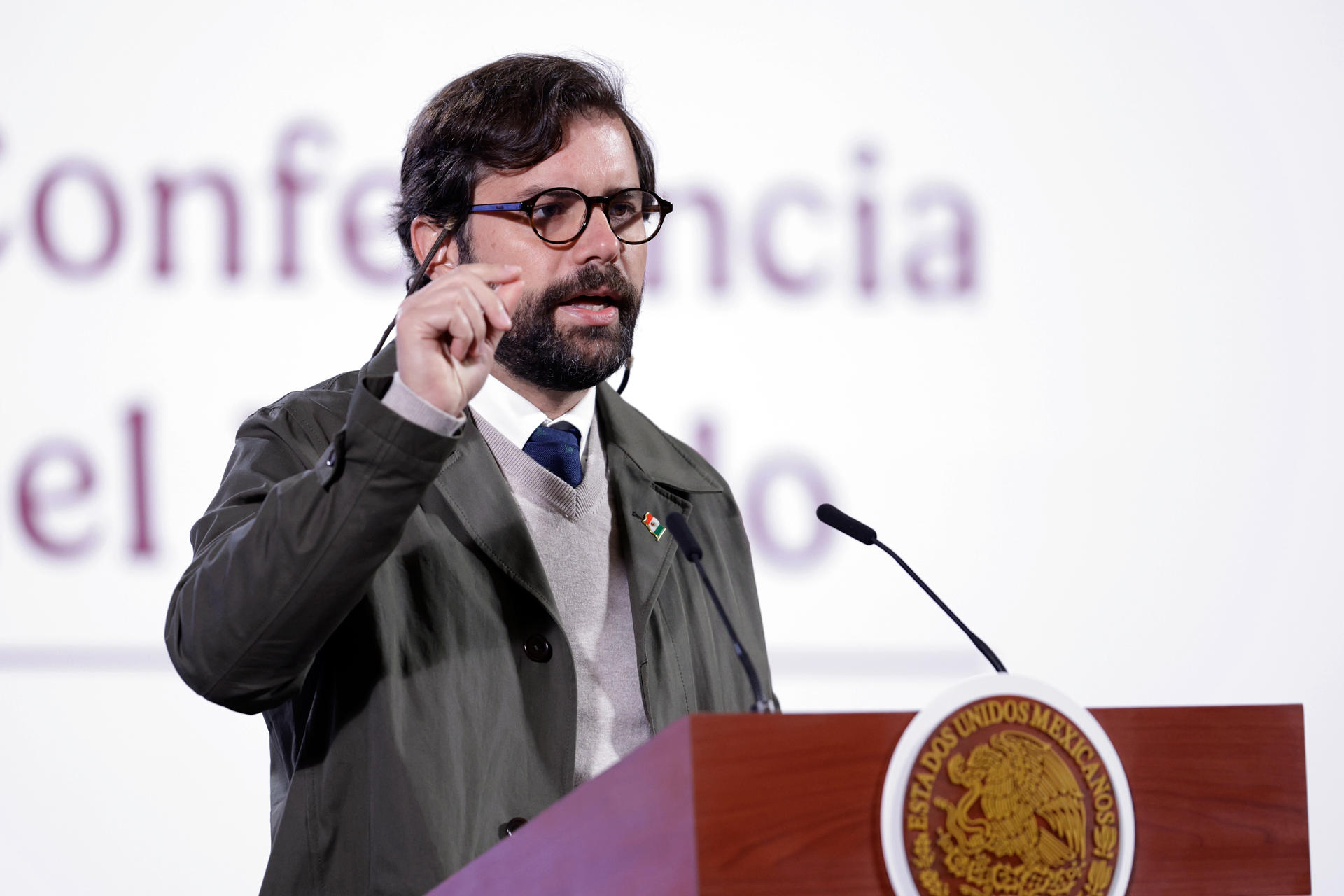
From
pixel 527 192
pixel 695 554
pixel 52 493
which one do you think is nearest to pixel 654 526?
pixel 527 192

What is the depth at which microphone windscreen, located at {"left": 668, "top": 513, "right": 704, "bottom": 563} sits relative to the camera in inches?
49.9

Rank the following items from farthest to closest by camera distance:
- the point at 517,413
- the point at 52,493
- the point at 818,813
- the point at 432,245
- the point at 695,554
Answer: the point at 52,493 → the point at 432,245 → the point at 517,413 → the point at 695,554 → the point at 818,813

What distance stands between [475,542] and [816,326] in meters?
1.17

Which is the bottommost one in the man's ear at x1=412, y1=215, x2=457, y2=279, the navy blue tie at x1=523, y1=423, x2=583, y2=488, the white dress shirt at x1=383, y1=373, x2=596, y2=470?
the navy blue tie at x1=523, y1=423, x2=583, y2=488

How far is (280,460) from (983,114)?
1.71 meters

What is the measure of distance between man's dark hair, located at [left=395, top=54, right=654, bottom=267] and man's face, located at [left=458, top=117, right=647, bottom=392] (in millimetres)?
25

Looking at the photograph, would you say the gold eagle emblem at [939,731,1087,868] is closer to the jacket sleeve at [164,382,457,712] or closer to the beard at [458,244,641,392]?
the jacket sleeve at [164,382,457,712]

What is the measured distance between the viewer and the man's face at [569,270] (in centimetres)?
184

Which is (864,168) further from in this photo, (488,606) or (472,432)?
(488,606)

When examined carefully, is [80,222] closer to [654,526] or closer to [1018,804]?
[654,526]

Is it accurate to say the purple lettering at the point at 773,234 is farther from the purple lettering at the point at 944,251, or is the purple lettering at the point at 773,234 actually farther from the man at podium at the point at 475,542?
the man at podium at the point at 475,542

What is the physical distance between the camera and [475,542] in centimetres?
164

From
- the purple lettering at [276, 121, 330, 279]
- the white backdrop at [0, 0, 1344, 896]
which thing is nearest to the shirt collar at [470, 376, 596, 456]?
the white backdrop at [0, 0, 1344, 896]

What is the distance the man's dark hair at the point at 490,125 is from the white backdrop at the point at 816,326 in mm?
504
